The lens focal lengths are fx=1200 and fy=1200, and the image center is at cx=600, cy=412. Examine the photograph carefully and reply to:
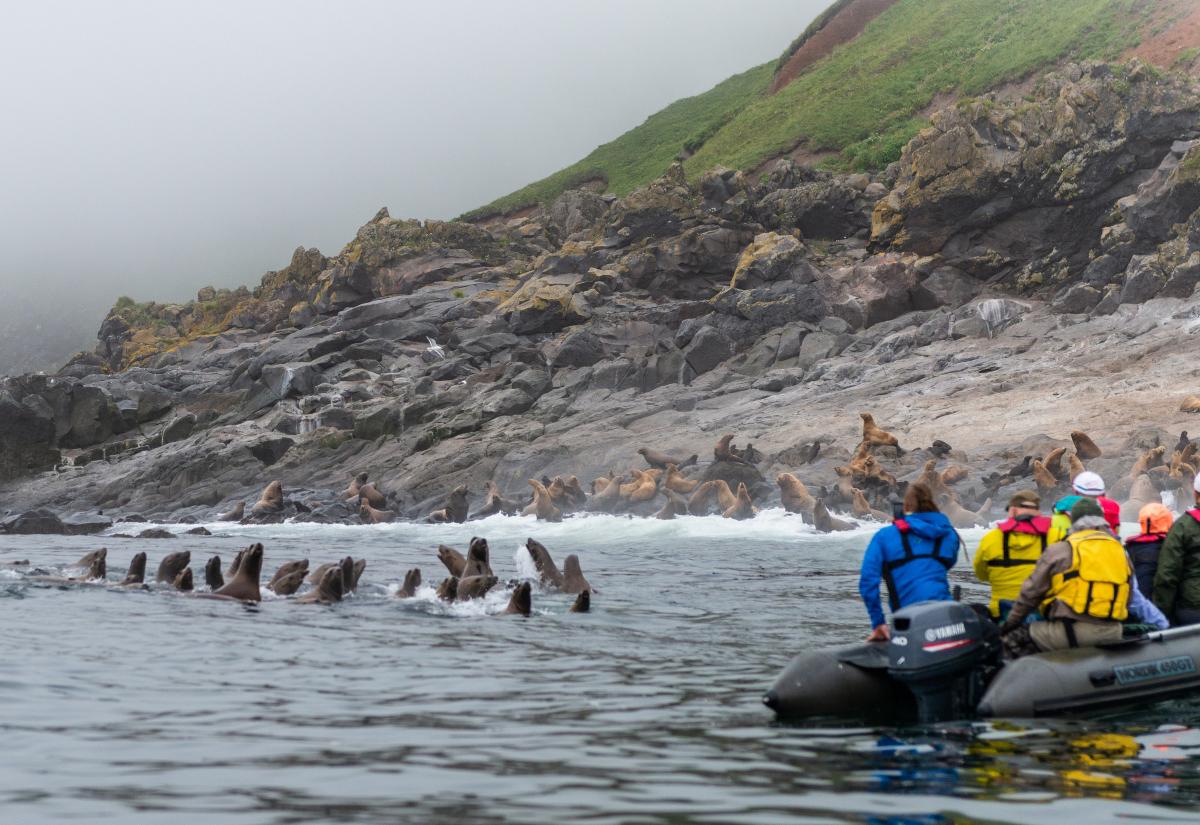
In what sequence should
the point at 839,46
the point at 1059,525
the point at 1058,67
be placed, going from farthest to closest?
the point at 839,46 < the point at 1058,67 < the point at 1059,525

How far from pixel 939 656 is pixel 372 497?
34.9m

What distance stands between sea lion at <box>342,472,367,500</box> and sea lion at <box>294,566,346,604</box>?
26.6 meters

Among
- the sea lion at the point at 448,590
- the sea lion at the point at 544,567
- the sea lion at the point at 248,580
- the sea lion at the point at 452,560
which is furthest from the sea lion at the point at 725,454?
the sea lion at the point at 248,580

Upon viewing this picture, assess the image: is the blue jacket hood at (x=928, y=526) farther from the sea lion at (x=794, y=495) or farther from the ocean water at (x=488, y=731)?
the sea lion at (x=794, y=495)

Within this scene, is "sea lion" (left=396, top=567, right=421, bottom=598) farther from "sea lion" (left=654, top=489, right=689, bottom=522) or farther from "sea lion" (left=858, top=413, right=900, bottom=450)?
"sea lion" (left=858, top=413, right=900, bottom=450)

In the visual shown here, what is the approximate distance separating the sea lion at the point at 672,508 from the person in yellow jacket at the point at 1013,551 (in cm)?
2272

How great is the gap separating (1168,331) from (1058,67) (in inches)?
1450

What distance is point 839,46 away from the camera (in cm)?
10369

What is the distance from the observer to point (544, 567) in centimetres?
1805

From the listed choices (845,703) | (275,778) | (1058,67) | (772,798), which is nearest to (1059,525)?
(845,703)

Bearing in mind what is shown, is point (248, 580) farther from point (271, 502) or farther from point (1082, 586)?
point (271, 502)

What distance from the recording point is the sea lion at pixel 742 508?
31.5 metres

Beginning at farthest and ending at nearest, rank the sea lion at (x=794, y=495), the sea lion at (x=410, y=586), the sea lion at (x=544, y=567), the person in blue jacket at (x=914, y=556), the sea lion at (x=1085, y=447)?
the sea lion at (x=794, y=495) → the sea lion at (x=1085, y=447) → the sea lion at (x=544, y=567) → the sea lion at (x=410, y=586) → the person in blue jacket at (x=914, y=556)

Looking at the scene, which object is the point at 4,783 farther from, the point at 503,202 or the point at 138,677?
the point at 503,202
